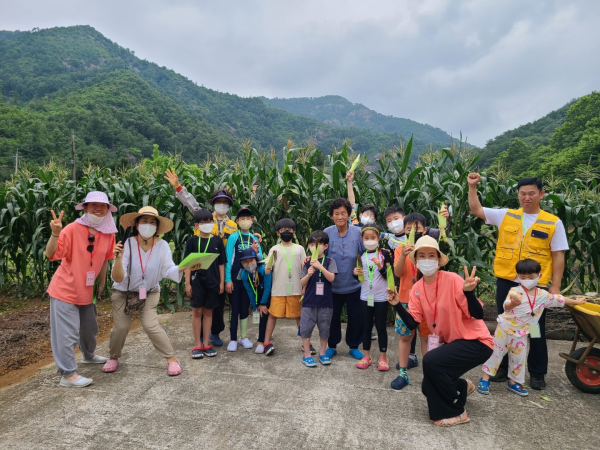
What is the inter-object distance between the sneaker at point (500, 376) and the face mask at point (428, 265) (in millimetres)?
1527

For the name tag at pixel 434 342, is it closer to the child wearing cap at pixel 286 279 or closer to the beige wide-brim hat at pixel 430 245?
the beige wide-brim hat at pixel 430 245

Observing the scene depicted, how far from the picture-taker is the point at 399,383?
145 inches

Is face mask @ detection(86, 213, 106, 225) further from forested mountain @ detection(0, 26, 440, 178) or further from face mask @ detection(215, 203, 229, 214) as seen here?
forested mountain @ detection(0, 26, 440, 178)

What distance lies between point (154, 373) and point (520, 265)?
12.4ft

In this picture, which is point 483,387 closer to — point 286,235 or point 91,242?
point 286,235

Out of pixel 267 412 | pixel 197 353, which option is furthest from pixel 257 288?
pixel 267 412

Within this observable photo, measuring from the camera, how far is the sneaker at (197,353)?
14.4 feet

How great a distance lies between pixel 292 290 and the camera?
176 inches

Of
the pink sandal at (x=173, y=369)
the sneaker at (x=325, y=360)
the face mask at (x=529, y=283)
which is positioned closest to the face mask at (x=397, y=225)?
the face mask at (x=529, y=283)

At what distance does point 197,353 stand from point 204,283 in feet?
2.61

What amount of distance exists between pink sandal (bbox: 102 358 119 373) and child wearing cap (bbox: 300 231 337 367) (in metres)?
2.00

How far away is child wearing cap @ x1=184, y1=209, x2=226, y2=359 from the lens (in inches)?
176

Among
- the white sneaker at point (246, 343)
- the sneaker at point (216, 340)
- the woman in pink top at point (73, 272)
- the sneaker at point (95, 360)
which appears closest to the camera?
the woman in pink top at point (73, 272)

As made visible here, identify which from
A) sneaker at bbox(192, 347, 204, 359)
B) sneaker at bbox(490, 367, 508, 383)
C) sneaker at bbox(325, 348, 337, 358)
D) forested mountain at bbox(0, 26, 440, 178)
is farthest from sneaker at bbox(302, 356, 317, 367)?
forested mountain at bbox(0, 26, 440, 178)
